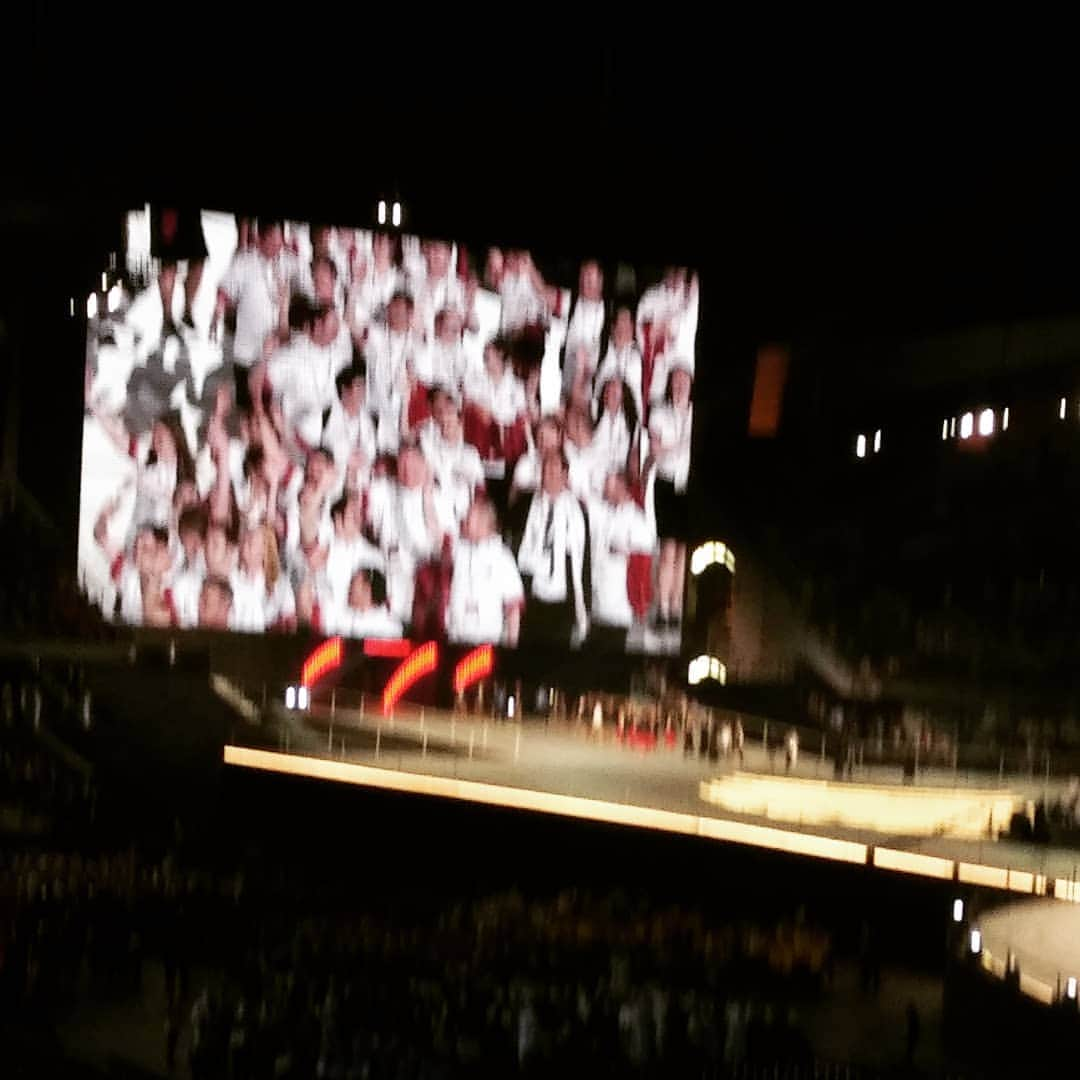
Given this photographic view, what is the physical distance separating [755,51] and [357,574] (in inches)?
45.6

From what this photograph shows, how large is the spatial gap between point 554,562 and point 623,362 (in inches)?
15.7

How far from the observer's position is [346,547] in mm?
2406

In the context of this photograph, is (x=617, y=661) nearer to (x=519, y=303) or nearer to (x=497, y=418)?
(x=497, y=418)

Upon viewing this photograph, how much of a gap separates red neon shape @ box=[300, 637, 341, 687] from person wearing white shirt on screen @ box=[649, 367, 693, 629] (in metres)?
0.60

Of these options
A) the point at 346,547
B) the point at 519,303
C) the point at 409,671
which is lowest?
the point at 409,671

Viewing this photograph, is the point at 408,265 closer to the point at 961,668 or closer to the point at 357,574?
the point at 357,574

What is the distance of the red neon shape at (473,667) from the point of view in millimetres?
2449

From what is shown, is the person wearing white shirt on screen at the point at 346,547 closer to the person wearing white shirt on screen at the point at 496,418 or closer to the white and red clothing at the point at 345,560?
the white and red clothing at the point at 345,560

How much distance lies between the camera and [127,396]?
2.27 metres

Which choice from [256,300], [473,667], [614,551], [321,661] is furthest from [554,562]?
[256,300]

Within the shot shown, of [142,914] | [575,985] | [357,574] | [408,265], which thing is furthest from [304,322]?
[575,985]

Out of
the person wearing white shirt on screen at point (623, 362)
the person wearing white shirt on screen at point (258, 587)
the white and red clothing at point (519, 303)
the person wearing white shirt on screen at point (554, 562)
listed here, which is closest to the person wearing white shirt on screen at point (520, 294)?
the white and red clothing at point (519, 303)

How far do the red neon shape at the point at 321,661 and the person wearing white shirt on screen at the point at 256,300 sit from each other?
0.45m

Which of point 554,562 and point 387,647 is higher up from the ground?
point 554,562
